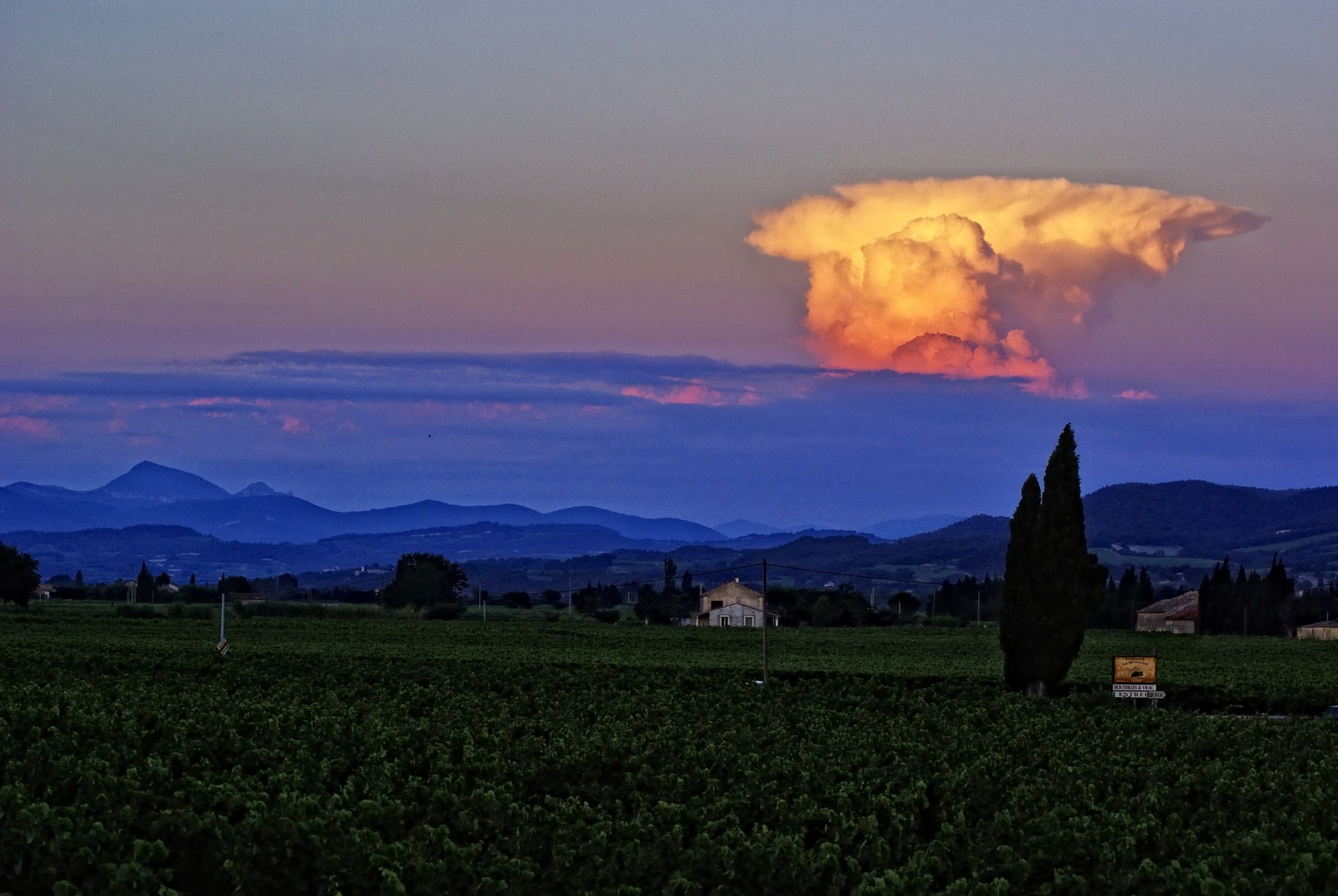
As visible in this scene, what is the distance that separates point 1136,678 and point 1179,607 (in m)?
108

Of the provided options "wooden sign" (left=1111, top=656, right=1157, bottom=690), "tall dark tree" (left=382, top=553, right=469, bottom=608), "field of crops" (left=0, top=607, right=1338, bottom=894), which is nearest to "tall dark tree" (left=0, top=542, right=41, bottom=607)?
"tall dark tree" (left=382, top=553, right=469, bottom=608)

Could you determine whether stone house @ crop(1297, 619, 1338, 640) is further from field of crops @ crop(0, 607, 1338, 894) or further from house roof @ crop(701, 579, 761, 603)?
field of crops @ crop(0, 607, 1338, 894)

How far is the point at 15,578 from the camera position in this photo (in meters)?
112

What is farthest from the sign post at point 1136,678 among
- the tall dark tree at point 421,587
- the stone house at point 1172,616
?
the tall dark tree at point 421,587

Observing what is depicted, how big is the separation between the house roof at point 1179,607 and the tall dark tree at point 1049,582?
90.2 m

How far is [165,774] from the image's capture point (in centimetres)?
2705

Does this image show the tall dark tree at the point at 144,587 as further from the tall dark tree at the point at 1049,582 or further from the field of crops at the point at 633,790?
the tall dark tree at the point at 1049,582

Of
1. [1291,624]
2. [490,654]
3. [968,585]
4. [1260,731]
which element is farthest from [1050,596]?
[968,585]

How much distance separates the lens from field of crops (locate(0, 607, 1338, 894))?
21047 millimetres

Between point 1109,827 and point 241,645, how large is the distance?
5575 cm

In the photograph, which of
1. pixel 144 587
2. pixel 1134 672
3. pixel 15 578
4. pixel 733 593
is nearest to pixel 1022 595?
pixel 1134 672

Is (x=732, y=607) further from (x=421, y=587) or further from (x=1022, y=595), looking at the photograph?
(x=1022, y=595)

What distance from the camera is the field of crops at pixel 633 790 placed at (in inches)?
829

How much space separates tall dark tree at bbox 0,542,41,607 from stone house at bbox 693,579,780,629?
5071 centimetres
